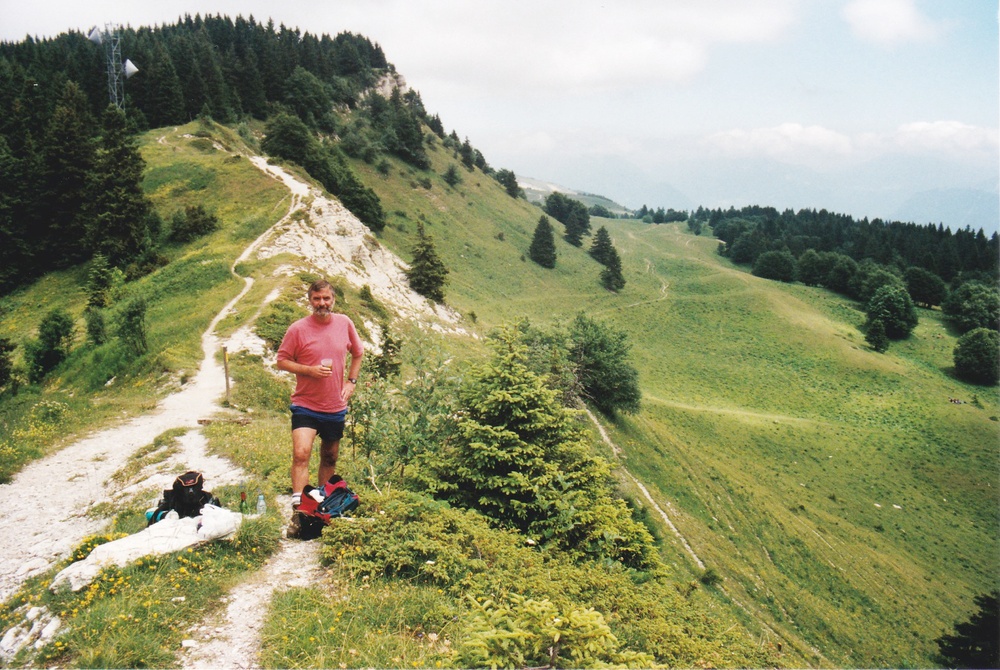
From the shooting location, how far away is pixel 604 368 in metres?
41.0

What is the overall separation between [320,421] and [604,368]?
35.9m

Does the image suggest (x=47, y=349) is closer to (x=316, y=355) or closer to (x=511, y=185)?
(x=316, y=355)

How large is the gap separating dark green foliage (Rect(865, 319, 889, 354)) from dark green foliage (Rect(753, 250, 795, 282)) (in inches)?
1433

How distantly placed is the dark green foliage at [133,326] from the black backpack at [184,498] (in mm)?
19462

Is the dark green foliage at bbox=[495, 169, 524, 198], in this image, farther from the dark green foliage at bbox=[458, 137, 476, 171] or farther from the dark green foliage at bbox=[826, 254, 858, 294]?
the dark green foliage at bbox=[826, 254, 858, 294]

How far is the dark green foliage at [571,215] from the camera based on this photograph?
356 ft

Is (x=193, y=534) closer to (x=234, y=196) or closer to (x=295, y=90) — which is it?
(x=234, y=196)

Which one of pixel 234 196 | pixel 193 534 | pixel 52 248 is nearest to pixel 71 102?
pixel 52 248

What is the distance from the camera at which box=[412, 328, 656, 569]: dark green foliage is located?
7.61 metres

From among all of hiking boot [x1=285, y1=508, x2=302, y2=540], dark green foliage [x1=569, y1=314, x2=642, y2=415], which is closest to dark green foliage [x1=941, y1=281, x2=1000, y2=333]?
dark green foliage [x1=569, y1=314, x2=642, y2=415]

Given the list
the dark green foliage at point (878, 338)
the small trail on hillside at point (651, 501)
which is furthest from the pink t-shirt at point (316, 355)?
the dark green foliage at point (878, 338)

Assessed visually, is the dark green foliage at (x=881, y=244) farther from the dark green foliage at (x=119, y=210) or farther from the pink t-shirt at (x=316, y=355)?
the dark green foliage at (x=119, y=210)

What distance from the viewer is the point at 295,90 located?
90.1 meters

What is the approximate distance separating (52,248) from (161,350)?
1220 inches
